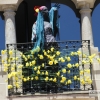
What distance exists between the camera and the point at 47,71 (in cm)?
1399

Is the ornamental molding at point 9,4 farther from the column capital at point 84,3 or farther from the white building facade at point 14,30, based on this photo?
the column capital at point 84,3

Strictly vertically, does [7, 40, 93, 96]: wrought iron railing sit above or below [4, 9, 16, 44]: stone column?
below

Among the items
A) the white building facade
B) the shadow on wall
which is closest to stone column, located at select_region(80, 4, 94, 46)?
the white building facade

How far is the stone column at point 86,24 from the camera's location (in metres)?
14.9

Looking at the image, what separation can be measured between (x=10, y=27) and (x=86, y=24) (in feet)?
6.46

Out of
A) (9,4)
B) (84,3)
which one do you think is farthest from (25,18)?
(84,3)

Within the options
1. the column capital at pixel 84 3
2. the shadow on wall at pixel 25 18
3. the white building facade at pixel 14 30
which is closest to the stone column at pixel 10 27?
the white building facade at pixel 14 30

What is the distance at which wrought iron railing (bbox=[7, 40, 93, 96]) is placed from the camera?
13922mm

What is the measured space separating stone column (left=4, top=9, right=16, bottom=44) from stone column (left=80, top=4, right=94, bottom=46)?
1.78m

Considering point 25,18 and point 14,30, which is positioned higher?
point 25,18

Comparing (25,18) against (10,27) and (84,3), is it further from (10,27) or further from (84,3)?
(84,3)

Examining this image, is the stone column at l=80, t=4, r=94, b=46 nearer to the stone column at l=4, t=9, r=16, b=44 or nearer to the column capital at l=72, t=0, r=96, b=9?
the column capital at l=72, t=0, r=96, b=9

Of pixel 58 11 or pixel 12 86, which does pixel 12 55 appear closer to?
pixel 12 86

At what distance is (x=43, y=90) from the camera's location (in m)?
13.9
